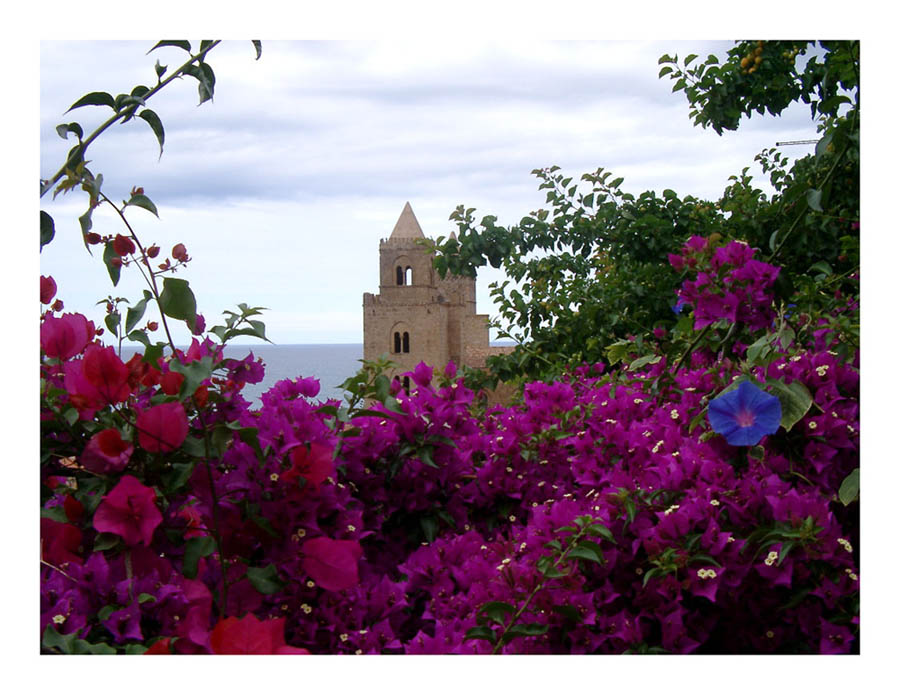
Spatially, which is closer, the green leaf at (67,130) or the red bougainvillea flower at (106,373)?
the red bougainvillea flower at (106,373)

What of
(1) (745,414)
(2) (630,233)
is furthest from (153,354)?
(2) (630,233)

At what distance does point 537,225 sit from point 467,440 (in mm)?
2109

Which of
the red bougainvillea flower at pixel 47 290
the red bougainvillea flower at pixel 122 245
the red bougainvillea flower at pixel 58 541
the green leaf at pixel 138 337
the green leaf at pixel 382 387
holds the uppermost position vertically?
the red bougainvillea flower at pixel 122 245

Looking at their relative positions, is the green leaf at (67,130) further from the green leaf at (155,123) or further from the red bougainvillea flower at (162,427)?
the red bougainvillea flower at (162,427)

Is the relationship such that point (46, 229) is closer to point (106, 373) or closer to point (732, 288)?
point (106, 373)

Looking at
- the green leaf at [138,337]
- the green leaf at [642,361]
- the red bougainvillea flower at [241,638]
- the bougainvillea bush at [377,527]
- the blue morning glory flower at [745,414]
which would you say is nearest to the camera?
the red bougainvillea flower at [241,638]

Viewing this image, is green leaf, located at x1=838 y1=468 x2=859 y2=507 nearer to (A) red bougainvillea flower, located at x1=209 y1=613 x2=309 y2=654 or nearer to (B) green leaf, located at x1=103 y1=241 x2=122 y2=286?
(A) red bougainvillea flower, located at x1=209 y1=613 x2=309 y2=654

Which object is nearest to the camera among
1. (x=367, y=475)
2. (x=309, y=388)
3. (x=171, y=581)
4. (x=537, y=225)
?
(x=171, y=581)

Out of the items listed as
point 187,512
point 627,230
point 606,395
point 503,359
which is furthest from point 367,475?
point 627,230

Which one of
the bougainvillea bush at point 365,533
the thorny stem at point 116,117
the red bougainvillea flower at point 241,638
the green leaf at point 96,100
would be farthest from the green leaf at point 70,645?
the green leaf at point 96,100

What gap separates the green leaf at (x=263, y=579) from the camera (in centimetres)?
94

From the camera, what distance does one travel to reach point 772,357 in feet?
3.70

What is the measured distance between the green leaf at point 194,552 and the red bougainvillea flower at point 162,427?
11 centimetres

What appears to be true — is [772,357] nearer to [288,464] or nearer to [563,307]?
[288,464]
